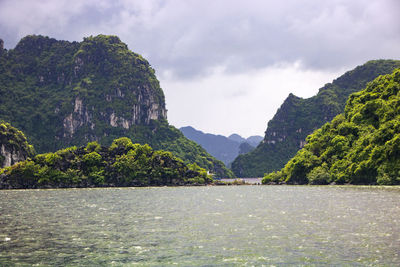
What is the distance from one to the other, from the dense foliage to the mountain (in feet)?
163

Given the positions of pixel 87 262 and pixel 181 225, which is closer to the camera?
pixel 87 262

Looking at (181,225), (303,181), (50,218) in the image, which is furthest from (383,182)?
(50,218)

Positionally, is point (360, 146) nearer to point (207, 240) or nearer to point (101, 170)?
point (101, 170)

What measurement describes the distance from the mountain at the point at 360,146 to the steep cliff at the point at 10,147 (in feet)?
419

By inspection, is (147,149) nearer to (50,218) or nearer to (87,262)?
(50,218)

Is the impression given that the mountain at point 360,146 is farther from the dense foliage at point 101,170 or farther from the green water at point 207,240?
the green water at point 207,240

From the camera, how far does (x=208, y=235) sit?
29.0 metres

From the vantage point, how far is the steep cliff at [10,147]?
552ft

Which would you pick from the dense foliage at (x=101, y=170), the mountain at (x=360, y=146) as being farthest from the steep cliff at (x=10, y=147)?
the mountain at (x=360, y=146)

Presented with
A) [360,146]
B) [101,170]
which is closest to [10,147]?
[101,170]

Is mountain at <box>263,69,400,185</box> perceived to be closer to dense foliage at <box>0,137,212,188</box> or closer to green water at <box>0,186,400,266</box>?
dense foliage at <box>0,137,212,188</box>

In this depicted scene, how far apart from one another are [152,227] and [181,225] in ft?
9.53

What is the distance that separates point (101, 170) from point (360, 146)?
97125mm

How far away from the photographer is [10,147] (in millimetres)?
172500
